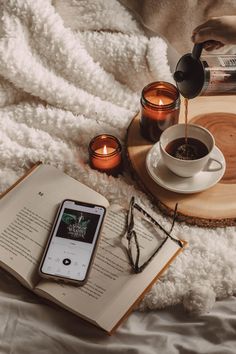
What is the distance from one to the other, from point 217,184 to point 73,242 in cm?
29

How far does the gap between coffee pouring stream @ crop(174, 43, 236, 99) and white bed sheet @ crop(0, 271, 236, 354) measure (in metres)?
0.39

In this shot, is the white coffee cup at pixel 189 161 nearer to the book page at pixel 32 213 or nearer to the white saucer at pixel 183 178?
the white saucer at pixel 183 178

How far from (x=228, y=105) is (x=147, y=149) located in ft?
0.69

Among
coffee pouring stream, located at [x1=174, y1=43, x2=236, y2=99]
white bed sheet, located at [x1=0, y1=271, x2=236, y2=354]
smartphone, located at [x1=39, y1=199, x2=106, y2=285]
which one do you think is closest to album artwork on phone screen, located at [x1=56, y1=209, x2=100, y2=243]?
smartphone, located at [x1=39, y1=199, x2=106, y2=285]

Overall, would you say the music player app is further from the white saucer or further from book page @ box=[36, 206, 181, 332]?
the white saucer

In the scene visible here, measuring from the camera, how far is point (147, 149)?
0.97 metres

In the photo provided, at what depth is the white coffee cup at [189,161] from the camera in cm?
86

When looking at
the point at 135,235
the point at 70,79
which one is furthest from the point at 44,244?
the point at 70,79

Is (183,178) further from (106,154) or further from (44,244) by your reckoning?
(44,244)

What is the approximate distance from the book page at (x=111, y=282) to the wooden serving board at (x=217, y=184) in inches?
2.7

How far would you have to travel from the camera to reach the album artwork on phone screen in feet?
2.79

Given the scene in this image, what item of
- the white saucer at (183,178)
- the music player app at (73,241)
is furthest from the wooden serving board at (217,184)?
the music player app at (73,241)

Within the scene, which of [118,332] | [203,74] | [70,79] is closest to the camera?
[118,332]

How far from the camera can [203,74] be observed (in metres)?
0.89
